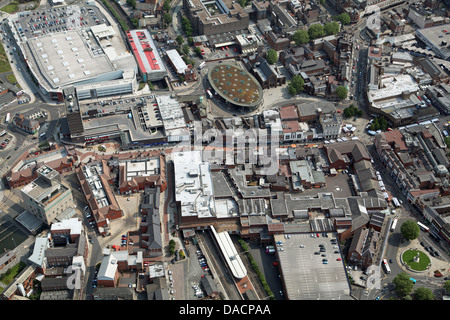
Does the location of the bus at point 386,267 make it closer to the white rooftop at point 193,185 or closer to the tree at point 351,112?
the white rooftop at point 193,185

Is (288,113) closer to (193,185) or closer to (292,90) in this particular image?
(292,90)

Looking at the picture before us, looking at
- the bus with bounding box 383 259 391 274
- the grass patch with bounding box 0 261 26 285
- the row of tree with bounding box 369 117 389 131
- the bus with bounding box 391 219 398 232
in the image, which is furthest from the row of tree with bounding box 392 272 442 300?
the grass patch with bounding box 0 261 26 285

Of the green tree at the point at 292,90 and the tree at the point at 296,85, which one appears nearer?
the green tree at the point at 292,90

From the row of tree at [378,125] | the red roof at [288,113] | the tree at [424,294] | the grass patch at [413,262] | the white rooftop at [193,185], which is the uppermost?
the red roof at [288,113]

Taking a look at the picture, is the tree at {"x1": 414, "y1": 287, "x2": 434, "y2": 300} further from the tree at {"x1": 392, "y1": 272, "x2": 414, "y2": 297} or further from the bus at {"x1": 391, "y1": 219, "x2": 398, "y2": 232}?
the bus at {"x1": 391, "y1": 219, "x2": 398, "y2": 232}

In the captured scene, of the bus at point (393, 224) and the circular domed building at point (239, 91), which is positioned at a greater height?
the circular domed building at point (239, 91)

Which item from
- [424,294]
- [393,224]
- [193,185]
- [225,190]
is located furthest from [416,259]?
[193,185]

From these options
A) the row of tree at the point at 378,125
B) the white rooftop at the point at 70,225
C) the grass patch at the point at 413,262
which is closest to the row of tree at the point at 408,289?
the grass patch at the point at 413,262
